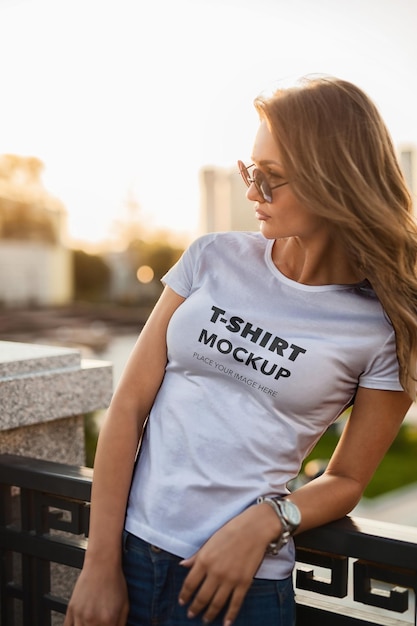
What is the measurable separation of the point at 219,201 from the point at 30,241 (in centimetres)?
969

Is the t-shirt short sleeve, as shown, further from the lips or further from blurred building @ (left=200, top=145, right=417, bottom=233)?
blurred building @ (left=200, top=145, right=417, bottom=233)

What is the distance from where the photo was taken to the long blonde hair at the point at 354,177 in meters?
1.66

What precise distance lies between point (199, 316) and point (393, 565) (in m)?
0.66

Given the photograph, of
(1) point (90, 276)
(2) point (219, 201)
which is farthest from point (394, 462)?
(1) point (90, 276)

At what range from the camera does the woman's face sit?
1.69 meters

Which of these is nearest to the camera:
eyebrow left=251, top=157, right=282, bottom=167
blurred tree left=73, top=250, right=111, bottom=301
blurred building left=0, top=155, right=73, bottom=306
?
eyebrow left=251, top=157, right=282, bottom=167

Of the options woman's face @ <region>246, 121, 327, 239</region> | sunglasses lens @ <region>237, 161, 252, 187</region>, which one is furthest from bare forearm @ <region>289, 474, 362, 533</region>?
sunglasses lens @ <region>237, 161, 252, 187</region>

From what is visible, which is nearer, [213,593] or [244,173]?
[213,593]

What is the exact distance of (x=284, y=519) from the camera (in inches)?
63.1

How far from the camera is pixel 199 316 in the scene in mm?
1736

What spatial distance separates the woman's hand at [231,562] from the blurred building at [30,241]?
28042mm

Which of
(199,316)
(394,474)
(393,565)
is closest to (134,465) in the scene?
(199,316)

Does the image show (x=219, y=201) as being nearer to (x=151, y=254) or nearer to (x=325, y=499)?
(x=151, y=254)

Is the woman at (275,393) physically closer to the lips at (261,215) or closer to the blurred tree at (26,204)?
the lips at (261,215)
